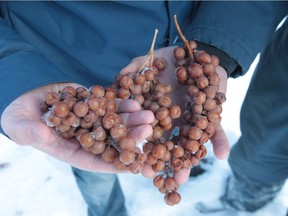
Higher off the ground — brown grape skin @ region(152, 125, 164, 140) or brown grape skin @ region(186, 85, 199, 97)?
brown grape skin @ region(186, 85, 199, 97)

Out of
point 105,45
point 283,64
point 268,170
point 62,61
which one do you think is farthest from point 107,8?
point 268,170

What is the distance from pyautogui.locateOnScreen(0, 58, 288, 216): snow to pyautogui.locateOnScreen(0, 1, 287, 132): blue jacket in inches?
27.3

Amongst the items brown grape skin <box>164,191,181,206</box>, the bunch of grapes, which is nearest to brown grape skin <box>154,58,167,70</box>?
the bunch of grapes

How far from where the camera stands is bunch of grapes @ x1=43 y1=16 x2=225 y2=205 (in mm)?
756

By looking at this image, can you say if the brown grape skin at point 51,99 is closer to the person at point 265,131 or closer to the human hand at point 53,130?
the human hand at point 53,130

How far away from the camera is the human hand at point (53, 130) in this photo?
28.9 inches

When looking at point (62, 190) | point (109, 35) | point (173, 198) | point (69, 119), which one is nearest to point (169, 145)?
point (173, 198)

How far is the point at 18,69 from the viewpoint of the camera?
0.83 meters

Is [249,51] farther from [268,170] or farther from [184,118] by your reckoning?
[268,170]

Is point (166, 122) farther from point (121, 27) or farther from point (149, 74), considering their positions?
point (121, 27)

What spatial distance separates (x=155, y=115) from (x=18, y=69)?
34cm

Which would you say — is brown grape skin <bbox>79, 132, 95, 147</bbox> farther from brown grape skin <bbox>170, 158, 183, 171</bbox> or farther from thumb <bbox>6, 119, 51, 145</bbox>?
brown grape skin <bbox>170, 158, 183, 171</bbox>

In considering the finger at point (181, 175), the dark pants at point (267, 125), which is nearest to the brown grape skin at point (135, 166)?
the finger at point (181, 175)

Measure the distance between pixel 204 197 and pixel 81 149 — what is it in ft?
2.94
